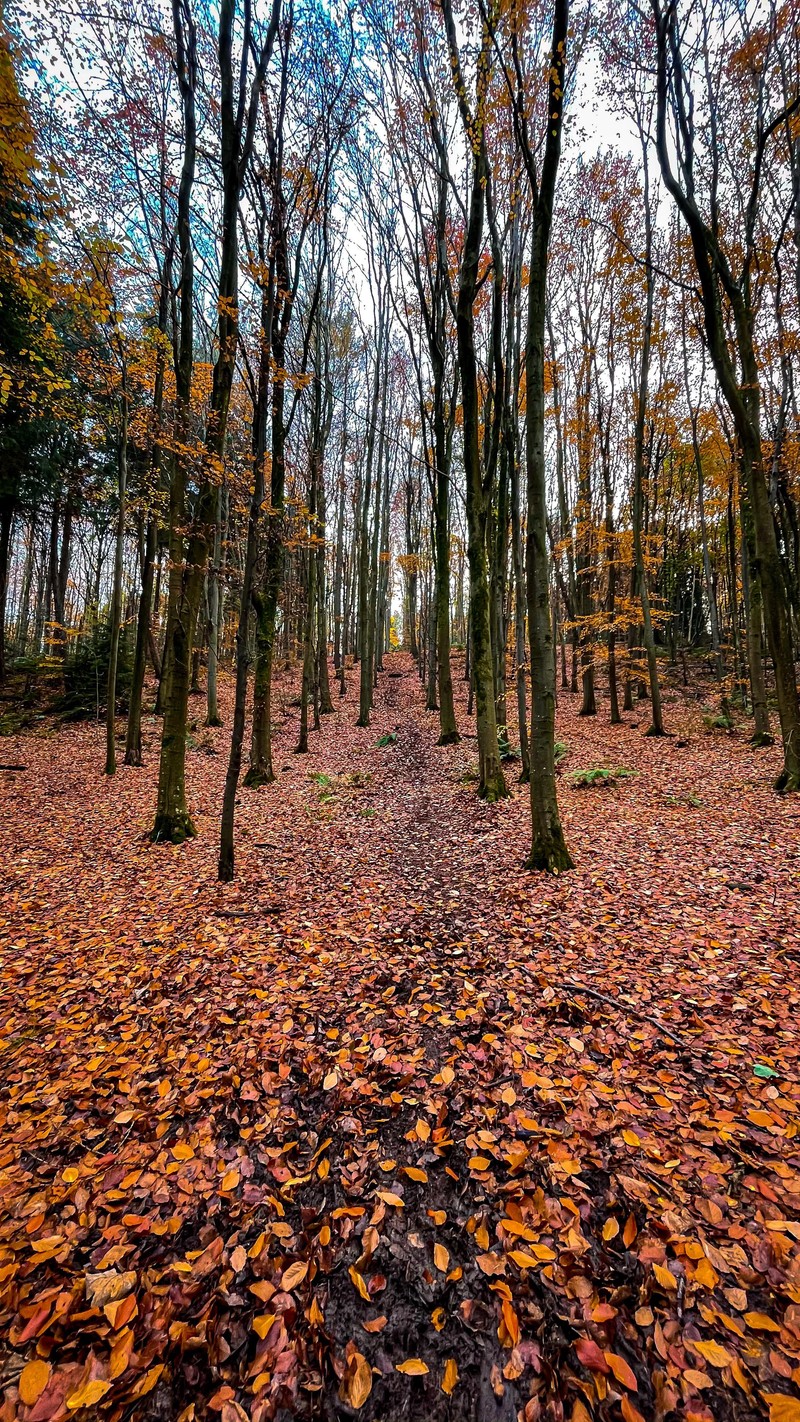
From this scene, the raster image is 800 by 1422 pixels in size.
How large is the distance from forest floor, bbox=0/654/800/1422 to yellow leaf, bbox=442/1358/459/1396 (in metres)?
0.01

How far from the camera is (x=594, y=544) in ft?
55.5

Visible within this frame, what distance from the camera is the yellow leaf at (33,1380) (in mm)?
1650

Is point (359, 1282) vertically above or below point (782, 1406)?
below

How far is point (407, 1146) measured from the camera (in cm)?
264

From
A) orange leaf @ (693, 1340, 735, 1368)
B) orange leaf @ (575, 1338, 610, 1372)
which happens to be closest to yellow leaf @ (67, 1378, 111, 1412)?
orange leaf @ (575, 1338, 610, 1372)

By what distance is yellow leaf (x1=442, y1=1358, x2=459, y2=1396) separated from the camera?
1704mm

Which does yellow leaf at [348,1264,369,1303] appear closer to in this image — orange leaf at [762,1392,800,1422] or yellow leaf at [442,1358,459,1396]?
yellow leaf at [442,1358,459,1396]

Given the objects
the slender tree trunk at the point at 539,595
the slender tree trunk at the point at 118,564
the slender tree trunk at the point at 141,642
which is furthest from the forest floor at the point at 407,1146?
the slender tree trunk at the point at 141,642

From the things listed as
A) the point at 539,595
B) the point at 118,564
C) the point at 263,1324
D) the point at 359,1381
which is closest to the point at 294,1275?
the point at 263,1324

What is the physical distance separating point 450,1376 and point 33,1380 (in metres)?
1.42

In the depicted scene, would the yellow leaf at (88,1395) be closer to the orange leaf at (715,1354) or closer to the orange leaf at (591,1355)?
the orange leaf at (591,1355)

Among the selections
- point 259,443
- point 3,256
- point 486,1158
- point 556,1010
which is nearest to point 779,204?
point 259,443

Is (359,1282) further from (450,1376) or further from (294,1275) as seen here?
(450,1376)

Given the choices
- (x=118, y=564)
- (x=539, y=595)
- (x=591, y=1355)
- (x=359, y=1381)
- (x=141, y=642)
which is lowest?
(x=359, y=1381)
